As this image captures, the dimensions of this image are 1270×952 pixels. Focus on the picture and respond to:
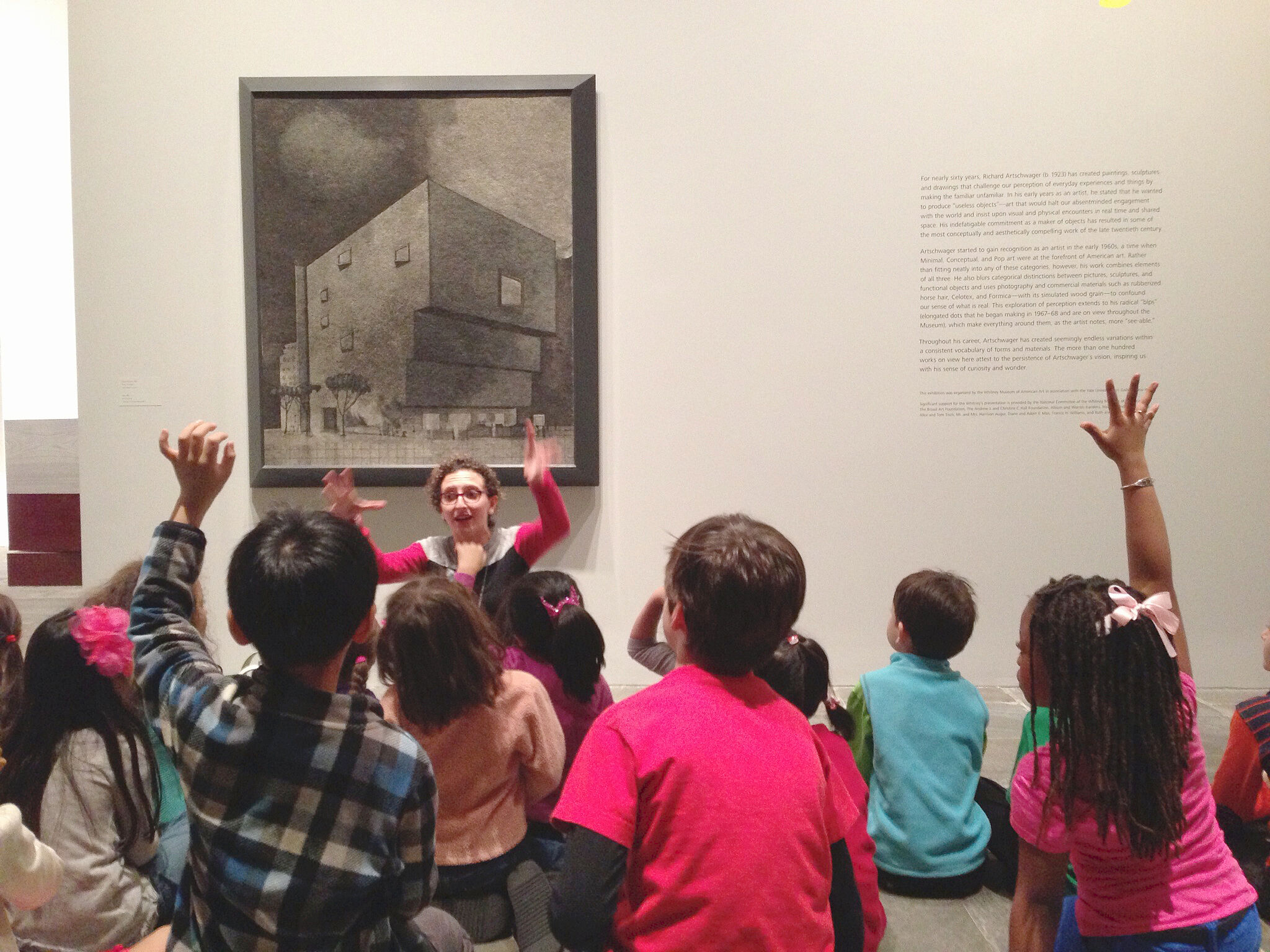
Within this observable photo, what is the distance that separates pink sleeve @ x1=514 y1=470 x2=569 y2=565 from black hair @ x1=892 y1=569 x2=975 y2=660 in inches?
44.5

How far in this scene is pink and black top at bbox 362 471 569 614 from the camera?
2926mm

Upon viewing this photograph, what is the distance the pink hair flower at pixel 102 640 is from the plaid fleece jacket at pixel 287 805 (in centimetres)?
59

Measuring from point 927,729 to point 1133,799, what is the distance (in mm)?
837

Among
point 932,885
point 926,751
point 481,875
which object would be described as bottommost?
point 932,885

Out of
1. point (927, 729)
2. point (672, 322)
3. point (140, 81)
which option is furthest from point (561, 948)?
point (140, 81)

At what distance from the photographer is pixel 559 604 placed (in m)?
2.47

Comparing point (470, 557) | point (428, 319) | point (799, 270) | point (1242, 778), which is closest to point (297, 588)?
point (470, 557)

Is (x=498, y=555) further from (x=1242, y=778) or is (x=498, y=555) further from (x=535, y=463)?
(x=1242, y=778)

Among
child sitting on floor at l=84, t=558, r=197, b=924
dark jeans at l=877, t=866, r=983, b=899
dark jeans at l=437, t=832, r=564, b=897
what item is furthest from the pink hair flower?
dark jeans at l=877, t=866, r=983, b=899

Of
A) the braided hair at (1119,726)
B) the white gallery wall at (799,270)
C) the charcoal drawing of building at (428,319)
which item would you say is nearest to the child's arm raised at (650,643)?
the braided hair at (1119,726)

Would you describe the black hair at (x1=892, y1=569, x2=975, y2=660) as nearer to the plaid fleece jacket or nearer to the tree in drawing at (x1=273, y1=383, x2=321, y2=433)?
the plaid fleece jacket

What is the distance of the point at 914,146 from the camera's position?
421 cm

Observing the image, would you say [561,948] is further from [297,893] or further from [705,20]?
[705,20]

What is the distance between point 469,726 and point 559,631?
401mm
